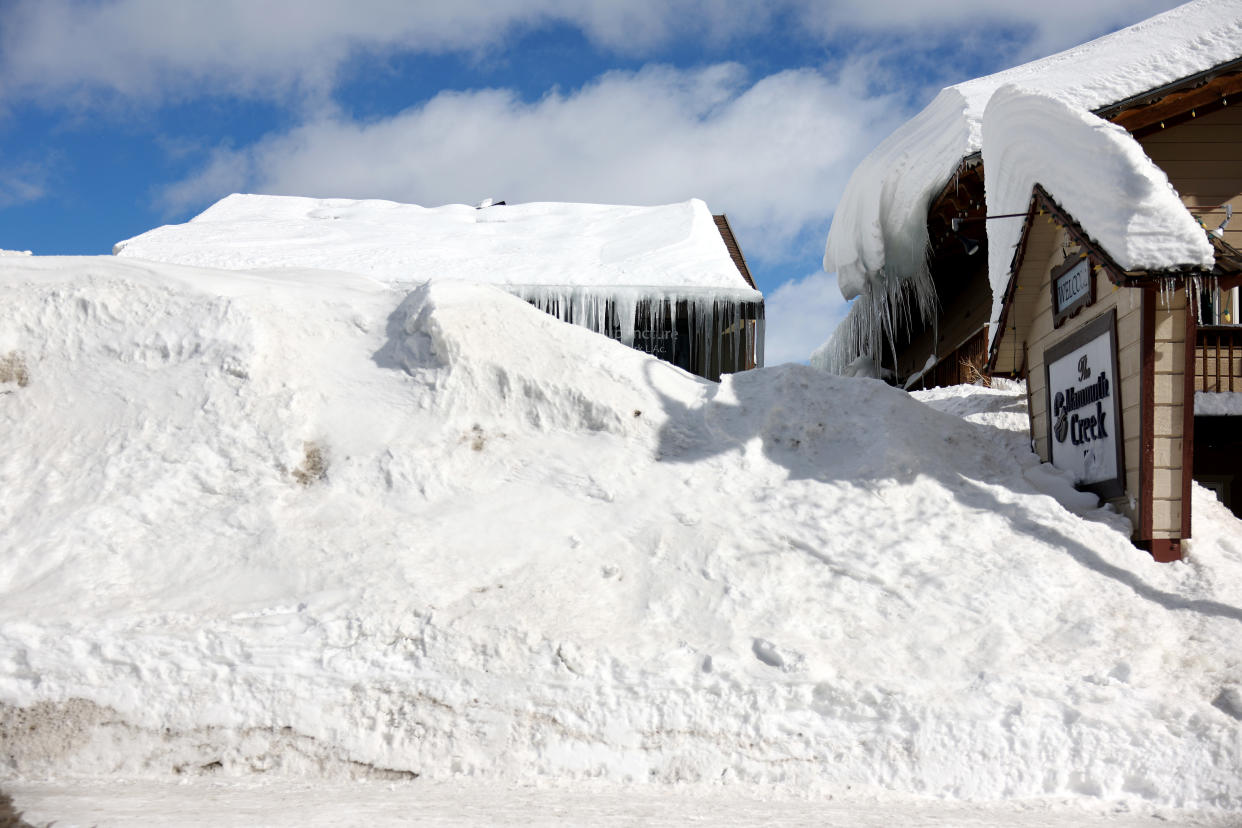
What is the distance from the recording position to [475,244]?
15484 mm

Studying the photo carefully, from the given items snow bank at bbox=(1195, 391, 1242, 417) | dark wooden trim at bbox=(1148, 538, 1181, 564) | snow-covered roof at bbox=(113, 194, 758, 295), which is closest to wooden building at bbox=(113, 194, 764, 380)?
snow-covered roof at bbox=(113, 194, 758, 295)

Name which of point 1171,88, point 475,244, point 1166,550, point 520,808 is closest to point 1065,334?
point 1166,550

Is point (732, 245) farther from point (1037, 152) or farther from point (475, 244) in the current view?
point (1037, 152)

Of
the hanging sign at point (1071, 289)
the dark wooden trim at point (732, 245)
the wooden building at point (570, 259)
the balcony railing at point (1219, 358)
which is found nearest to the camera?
the hanging sign at point (1071, 289)

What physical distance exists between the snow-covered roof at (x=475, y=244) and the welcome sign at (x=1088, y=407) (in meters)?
6.07

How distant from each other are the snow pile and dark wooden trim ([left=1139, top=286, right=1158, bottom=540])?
380 millimetres

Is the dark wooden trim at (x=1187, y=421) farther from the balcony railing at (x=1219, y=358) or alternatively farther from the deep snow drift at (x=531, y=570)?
the balcony railing at (x=1219, y=358)

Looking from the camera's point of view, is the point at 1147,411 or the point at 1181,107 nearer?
the point at 1147,411

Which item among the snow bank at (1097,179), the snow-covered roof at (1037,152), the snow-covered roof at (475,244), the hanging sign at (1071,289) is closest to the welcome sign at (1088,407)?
the hanging sign at (1071,289)

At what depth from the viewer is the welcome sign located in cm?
674

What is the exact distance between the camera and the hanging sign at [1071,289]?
7.20 m

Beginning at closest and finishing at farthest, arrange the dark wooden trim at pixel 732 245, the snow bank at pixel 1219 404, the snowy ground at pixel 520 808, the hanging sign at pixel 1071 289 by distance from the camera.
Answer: the snowy ground at pixel 520 808, the hanging sign at pixel 1071 289, the snow bank at pixel 1219 404, the dark wooden trim at pixel 732 245

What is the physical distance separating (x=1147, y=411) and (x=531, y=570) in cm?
424

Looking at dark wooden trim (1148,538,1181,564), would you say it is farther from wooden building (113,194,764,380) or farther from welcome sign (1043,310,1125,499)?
wooden building (113,194,764,380)
